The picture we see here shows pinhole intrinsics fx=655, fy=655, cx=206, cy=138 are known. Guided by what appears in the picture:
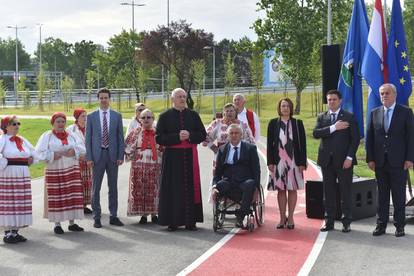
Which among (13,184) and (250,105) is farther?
(250,105)

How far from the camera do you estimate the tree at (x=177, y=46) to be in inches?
2275

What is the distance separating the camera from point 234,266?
7664mm

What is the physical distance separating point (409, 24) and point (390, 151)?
211ft

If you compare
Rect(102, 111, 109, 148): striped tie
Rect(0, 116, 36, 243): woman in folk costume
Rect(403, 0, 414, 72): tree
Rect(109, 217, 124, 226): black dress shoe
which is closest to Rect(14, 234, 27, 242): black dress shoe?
Rect(0, 116, 36, 243): woman in folk costume

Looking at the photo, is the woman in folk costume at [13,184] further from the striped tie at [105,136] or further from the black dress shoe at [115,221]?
the black dress shoe at [115,221]

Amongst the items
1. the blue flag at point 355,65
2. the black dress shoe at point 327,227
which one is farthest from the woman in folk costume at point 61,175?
the blue flag at point 355,65

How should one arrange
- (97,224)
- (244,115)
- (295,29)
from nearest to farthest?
(97,224) < (244,115) < (295,29)

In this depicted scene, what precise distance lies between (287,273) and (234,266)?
67cm

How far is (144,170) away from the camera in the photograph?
10555mm

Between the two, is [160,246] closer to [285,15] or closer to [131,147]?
[131,147]

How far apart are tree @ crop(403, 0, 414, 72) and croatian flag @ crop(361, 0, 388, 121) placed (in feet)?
161

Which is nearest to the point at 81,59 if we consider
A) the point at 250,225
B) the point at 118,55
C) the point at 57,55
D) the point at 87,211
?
the point at 57,55

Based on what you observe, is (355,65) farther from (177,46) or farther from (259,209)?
(177,46)

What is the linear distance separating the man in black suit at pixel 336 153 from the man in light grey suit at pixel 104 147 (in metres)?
3.15
